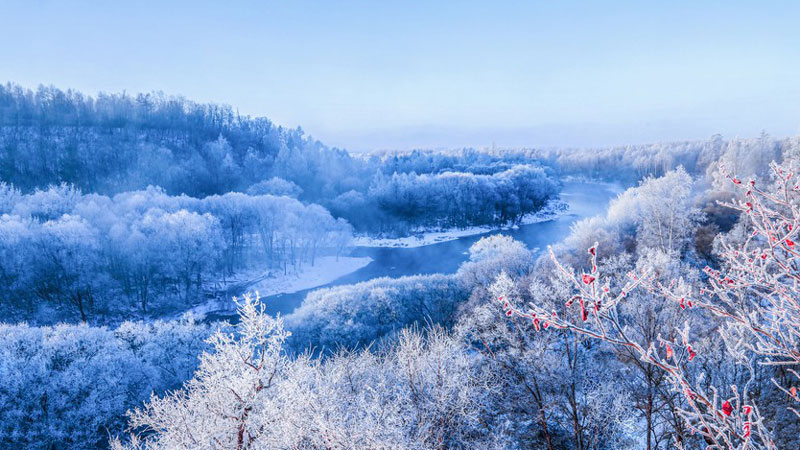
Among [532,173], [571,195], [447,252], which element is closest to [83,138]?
[447,252]

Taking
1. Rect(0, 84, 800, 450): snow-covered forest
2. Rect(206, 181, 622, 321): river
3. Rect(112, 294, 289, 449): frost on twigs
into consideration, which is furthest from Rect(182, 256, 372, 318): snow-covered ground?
Rect(112, 294, 289, 449): frost on twigs

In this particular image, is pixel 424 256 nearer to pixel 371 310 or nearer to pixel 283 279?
pixel 283 279

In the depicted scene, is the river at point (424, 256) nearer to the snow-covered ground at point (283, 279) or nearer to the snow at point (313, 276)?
the snow at point (313, 276)

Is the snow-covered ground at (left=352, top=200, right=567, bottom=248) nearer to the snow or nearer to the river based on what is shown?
the river

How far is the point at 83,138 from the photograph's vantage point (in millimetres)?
74062

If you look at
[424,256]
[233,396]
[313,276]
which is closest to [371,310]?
[313,276]

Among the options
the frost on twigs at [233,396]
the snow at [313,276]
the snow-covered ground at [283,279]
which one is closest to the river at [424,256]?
the snow at [313,276]

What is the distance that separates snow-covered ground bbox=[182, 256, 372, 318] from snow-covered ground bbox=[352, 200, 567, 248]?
6773 millimetres

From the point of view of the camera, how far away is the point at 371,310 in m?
27.4

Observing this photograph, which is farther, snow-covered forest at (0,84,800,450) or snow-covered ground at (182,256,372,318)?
snow-covered ground at (182,256,372,318)

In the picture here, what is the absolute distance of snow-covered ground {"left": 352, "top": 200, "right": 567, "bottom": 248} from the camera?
5642 cm

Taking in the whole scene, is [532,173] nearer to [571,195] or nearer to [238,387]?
[571,195]

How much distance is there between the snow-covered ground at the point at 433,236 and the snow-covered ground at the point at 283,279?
6.77m

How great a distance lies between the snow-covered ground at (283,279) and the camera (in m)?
36.0
